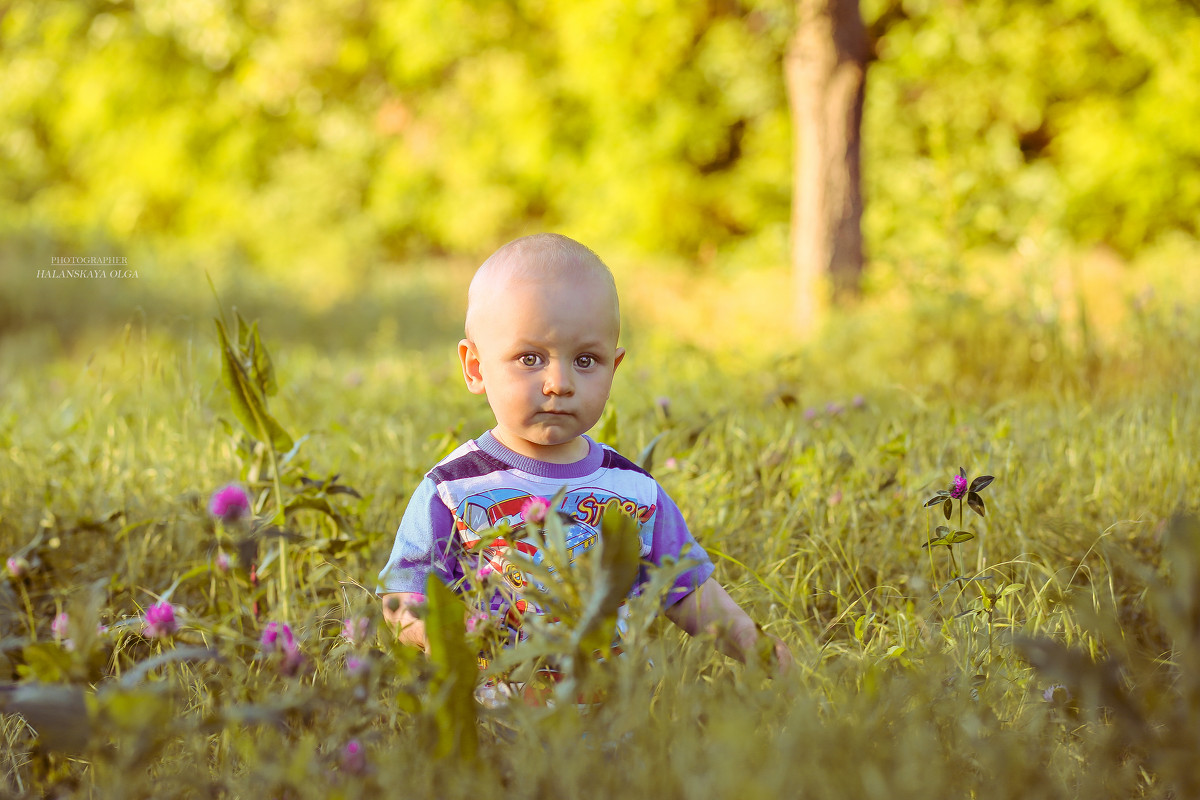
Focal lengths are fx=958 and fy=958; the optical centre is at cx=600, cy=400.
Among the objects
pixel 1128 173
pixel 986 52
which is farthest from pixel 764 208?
pixel 1128 173

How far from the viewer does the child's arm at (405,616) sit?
1.58 metres

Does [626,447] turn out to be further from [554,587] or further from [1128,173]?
[1128,173]

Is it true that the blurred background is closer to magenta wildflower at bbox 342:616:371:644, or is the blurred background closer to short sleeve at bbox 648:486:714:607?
short sleeve at bbox 648:486:714:607

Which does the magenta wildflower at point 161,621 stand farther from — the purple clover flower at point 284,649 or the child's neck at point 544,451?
the child's neck at point 544,451

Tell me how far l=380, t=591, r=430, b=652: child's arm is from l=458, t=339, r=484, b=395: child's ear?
40 centimetres

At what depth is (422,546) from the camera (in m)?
1.65

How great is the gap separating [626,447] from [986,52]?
1006cm

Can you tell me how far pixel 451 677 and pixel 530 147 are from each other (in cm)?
1382

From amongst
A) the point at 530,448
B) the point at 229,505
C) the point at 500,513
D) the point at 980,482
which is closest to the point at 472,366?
the point at 530,448

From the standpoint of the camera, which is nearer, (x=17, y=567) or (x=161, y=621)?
(x=161, y=621)

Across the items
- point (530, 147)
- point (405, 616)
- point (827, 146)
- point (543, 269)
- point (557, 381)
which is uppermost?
point (530, 147)

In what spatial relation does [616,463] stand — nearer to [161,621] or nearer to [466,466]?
[466,466]

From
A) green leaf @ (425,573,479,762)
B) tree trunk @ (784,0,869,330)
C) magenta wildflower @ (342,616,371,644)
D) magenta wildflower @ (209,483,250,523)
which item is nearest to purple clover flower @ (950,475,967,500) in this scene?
green leaf @ (425,573,479,762)

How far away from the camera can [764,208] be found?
1384 centimetres
